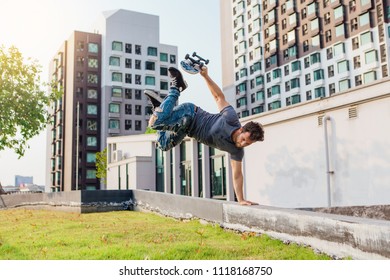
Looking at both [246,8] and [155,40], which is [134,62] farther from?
[246,8]

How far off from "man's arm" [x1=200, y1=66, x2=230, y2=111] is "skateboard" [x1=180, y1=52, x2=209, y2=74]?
0.10 metres

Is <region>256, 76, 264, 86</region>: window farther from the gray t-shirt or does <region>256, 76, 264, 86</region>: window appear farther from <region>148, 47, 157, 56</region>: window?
the gray t-shirt

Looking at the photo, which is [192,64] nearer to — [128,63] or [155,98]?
[155,98]

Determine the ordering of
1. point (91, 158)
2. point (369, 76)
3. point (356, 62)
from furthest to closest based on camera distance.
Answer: point (91, 158), point (356, 62), point (369, 76)

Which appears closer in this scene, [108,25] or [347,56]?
[347,56]

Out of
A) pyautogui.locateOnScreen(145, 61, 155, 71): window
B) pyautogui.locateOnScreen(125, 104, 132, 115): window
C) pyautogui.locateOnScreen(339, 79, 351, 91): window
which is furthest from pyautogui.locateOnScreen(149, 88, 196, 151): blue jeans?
pyautogui.locateOnScreen(145, 61, 155, 71): window

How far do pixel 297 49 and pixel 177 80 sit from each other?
61948 mm

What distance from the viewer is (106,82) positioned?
261ft

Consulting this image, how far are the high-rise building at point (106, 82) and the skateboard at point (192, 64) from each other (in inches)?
2800

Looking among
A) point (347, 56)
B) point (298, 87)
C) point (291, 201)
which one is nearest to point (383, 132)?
point (291, 201)

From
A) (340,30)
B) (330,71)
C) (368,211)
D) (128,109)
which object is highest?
(340,30)

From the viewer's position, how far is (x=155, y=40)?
82938mm

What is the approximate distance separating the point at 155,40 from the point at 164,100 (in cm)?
7792

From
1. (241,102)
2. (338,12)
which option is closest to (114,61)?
(241,102)
